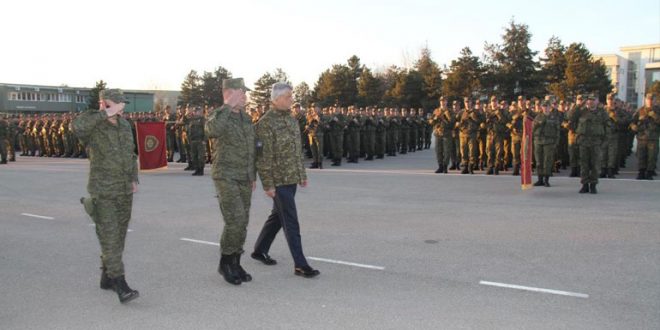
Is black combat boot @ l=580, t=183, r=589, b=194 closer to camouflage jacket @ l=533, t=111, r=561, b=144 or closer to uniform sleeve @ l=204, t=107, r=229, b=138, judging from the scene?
camouflage jacket @ l=533, t=111, r=561, b=144

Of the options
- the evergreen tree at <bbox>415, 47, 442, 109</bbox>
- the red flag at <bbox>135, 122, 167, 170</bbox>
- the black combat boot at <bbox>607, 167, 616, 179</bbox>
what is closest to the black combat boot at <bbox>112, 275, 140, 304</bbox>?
the red flag at <bbox>135, 122, 167, 170</bbox>

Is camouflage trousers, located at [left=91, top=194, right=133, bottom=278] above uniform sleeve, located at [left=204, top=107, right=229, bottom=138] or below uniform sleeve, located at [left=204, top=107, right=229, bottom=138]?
below

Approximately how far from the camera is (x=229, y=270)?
560 centimetres

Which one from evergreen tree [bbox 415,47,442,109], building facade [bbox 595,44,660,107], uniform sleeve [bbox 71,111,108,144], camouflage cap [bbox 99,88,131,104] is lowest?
uniform sleeve [bbox 71,111,108,144]

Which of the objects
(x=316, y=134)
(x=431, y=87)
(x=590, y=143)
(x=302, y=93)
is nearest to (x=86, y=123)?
(x=590, y=143)

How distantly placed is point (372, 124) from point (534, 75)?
23.7m

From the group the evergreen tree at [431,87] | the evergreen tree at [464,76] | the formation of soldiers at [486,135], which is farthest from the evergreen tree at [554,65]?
the formation of soldiers at [486,135]

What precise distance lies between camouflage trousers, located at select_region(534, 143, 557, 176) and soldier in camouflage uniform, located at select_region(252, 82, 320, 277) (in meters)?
8.45

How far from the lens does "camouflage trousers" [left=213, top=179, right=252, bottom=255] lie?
545cm

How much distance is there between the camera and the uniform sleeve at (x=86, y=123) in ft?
16.1

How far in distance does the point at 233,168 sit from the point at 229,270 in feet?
3.38

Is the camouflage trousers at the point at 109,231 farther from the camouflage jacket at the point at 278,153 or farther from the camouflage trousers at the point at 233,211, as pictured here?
the camouflage jacket at the point at 278,153

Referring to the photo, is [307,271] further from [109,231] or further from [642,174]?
[642,174]

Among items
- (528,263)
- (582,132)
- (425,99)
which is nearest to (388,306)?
(528,263)
